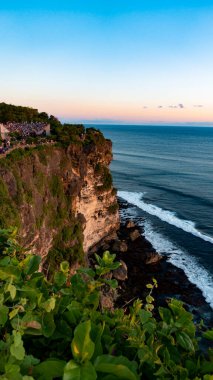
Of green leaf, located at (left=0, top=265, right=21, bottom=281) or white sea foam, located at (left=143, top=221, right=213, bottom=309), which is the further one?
white sea foam, located at (left=143, top=221, right=213, bottom=309)

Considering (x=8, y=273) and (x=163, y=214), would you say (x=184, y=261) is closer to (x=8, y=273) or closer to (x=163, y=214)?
(x=163, y=214)

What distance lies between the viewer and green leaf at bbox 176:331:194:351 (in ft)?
12.5

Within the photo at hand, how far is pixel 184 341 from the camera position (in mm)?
3857

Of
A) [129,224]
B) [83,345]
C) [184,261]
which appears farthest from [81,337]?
[129,224]

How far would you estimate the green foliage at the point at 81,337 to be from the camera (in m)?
3.01

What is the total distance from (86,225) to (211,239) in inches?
788

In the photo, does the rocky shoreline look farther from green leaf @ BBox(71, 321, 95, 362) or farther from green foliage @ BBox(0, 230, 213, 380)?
green leaf @ BBox(71, 321, 95, 362)

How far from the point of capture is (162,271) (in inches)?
1859

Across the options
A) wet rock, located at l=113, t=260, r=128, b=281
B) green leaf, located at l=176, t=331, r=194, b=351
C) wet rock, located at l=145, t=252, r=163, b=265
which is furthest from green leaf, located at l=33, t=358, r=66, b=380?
wet rock, located at l=145, t=252, r=163, b=265

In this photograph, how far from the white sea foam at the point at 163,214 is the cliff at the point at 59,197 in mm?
11241

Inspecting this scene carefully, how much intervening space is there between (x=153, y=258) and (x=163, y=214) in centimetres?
1952

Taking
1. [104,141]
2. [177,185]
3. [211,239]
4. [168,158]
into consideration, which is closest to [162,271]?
[211,239]

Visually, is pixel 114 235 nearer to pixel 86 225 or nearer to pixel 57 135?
pixel 86 225

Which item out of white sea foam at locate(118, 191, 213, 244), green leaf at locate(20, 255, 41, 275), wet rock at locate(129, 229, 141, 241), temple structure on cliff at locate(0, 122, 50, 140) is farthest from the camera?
white sea foam at locate(118, 191, 213, 244)
